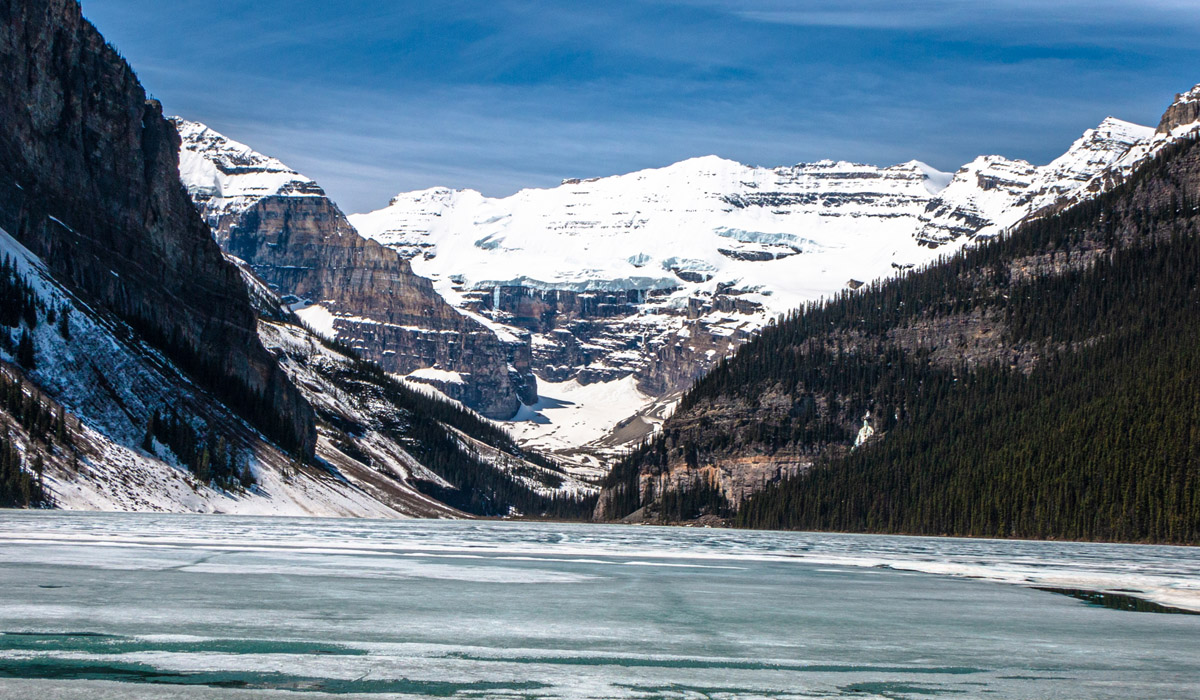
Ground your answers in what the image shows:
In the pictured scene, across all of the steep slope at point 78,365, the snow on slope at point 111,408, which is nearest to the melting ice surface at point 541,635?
the steep slope at point 78,365

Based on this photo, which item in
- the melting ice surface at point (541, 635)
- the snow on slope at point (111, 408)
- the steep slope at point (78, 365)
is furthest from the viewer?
the snow on slope at point (111, 408)

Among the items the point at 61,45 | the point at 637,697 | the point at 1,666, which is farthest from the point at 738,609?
the point at 61,45

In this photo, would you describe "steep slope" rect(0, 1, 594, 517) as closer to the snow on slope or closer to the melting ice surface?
the snow on slope

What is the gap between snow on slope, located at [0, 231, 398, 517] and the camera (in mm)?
135250

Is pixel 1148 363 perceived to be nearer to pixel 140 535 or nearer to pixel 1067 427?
pixel 1067 427

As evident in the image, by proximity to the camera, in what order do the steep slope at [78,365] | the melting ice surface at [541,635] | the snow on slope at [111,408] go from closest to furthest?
the melting ice surface at [541,635] < the steep slope at [78,365] < the snow on slope at [111,408]

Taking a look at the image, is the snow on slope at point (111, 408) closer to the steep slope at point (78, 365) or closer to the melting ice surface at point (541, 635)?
the steep slope at point (78, 365)

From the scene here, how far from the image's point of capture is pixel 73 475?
5143 inches

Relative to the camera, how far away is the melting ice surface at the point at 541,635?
18.1m

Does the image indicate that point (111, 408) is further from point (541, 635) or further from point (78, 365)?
point (541, 635)

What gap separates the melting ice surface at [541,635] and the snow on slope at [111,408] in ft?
327

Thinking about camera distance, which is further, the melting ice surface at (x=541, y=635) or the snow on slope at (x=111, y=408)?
the snow on slope at (x=111, y=408)

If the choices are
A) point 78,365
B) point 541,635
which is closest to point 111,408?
point 78,365

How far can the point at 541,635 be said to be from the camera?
23.9 meters
